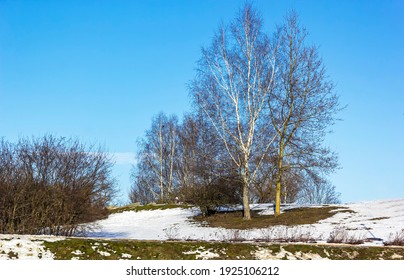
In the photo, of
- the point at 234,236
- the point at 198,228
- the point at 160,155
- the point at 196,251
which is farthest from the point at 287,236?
the point at 160,155

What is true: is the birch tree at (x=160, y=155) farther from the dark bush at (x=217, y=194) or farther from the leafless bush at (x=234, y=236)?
the leafless bush at (x=234, y=236)

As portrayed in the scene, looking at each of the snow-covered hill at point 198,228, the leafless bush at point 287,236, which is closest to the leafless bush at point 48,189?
the snow-covered hill at point 198,228

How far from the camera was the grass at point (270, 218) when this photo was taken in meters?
22.8

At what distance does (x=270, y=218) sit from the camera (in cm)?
2472

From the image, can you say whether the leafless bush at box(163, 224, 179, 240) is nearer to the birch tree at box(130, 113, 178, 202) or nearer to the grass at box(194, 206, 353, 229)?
the grass at box(194, 206, 353, 229)

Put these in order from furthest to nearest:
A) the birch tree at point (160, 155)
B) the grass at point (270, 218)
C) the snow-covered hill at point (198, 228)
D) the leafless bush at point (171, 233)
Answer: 1. the birch tree at point (160, 155)
2. the grass at point (270, 218)
3. the leafless bush at point (171, 233)
4. the snow-covered hill at point (198, 228)

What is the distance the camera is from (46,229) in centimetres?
1534

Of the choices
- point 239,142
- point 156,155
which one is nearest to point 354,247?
point 239,142

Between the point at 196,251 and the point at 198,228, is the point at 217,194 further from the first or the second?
the point at 196,251

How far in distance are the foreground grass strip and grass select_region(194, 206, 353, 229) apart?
426 inches

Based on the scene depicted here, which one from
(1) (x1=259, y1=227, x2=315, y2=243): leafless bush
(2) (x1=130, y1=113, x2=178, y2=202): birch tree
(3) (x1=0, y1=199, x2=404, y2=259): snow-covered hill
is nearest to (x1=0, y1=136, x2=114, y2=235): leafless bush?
(3) (x1=0, y1=199, x2=404, y2=259): snow-covered hill

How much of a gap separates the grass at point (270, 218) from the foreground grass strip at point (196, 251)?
426 inches

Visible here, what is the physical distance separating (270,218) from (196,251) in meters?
14.5

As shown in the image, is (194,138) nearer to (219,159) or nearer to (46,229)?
(219,159)
